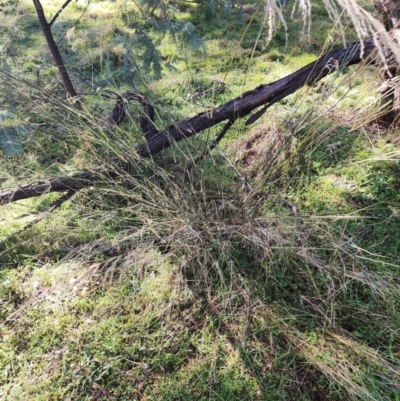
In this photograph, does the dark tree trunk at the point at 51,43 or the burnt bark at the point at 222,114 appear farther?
the dark tree trunk at the point at 51,43

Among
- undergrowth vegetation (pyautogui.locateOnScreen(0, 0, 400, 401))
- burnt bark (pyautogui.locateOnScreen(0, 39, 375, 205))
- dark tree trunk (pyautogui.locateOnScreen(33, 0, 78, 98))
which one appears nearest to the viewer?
undergrowth vegetation (pyautogui.locateOnScreen(0, 0, 400, 401))

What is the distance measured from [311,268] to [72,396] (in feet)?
4.90

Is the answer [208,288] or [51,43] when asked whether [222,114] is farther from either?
[51,43]

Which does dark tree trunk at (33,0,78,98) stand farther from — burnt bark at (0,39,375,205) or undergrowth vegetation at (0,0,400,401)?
burnt bark at (0,39,375,205)

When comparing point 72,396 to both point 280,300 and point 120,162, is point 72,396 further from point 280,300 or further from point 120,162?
point 120,162

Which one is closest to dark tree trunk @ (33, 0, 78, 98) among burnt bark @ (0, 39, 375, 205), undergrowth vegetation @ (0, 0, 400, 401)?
undergrowth vegetation @ (0, 0, 400, 401)

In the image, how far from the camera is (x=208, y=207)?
204 cm

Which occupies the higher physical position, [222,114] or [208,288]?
[222,114]

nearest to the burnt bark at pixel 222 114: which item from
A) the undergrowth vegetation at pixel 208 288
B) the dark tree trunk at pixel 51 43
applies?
the undergrowth vegetation at pixel 208 288

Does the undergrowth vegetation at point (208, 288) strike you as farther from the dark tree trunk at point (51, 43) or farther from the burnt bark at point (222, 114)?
the dark tree trunk at point (51, 43)

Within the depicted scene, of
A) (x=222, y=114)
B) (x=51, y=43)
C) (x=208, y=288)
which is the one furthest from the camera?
(x=51, y=43)

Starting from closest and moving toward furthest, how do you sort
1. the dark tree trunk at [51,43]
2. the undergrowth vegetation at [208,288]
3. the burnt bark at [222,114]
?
1. the undergrowth vegetation at [208,288]
2. the burnt bark at [222,114]
3. the dark tree trunk at [51,43]

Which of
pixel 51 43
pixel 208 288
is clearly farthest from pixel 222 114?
pixel 51 43

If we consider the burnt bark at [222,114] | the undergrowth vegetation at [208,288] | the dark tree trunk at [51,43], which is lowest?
the undergrowth vegetation at [208,288]
